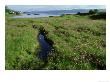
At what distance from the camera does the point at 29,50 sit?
596 cm

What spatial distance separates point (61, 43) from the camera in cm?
603

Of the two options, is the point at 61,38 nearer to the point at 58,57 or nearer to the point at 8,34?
the point at 58,57

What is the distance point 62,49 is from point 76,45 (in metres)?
0.26

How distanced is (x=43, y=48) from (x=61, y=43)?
1.10ft

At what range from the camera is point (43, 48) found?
5996 millimetres

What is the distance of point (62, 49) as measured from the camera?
598 cm

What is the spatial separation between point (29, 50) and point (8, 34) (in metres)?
0.47

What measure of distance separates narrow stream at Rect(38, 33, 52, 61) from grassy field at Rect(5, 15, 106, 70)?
2.6 inches

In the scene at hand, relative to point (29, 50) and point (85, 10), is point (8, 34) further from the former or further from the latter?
point (85, 10)

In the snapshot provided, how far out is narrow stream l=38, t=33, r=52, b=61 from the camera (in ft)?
19.4
